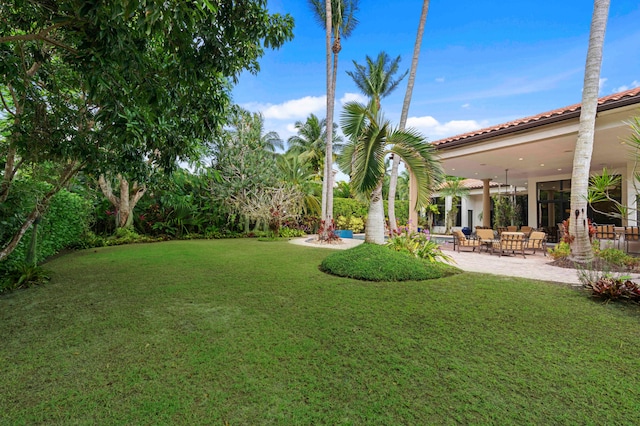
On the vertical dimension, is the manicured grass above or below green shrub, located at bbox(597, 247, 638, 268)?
below

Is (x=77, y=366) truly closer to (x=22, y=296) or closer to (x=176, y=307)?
(x=176, y=307)

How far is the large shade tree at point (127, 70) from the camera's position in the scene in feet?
9.07

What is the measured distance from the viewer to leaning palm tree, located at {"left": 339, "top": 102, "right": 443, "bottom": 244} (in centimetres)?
724

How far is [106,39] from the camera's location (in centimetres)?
278

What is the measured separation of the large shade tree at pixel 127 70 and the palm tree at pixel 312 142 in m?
23.0

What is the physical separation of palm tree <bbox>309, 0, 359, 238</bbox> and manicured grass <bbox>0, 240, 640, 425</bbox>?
365 inches

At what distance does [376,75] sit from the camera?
22.2 metres

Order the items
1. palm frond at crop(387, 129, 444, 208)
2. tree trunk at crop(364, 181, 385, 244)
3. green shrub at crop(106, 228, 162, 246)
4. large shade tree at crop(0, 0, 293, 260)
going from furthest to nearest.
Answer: green shrub at crop(106, 228, 162, 246), tree trunk at crop(364, 181, 385, 244), palm frond at crop(387, 129, 444, 208), large shade tree at crop(0, 0, 293, 260)

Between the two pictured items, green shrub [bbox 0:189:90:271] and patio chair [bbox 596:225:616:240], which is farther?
patio chair [bbox 596:225:616:240]

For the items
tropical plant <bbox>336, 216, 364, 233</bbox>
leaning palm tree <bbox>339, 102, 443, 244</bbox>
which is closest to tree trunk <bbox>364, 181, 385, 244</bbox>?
leaning palm tree <bbox>339, 102, 443, 244</bbox>

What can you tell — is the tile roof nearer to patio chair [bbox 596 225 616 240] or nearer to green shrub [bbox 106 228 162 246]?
patio chair [bbox 596 225 616 240]

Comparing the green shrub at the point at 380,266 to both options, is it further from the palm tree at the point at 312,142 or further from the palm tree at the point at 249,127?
the palm tree at the point at 312,142

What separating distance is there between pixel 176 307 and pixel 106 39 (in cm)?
341

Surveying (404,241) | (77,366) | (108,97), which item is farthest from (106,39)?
(404,241)
